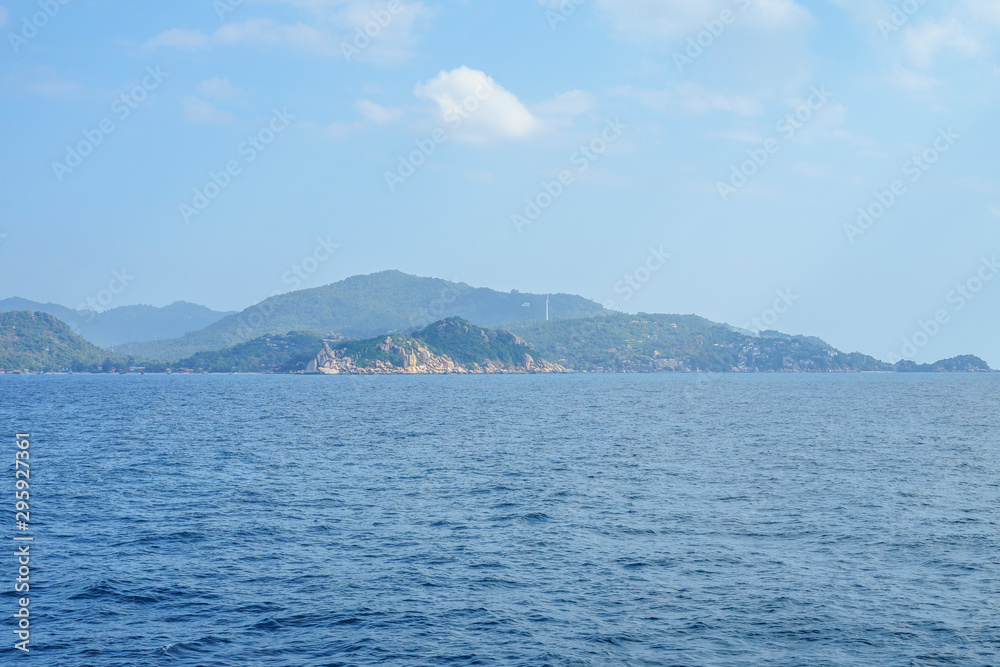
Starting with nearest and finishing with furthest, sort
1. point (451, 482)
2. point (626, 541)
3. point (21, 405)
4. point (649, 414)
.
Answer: point (626, 541) < point (451, 482) < point (649, 414) < point (21, 405)

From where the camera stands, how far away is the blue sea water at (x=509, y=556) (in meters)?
22.8

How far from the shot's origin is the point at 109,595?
88.1ft

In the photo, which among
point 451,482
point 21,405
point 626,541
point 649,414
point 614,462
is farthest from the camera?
point 21,405

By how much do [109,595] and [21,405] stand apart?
125718 millimetres

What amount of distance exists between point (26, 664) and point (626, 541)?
24.2 meters

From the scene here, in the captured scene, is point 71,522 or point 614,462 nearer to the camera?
point 71,522

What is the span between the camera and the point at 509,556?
3241 centimetres

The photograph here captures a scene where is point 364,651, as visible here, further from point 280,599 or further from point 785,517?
point 785,517

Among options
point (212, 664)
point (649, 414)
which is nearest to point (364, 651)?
point (212, 664)

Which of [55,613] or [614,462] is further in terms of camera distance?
[614,462]

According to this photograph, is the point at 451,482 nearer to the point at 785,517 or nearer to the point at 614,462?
the point at 614,462

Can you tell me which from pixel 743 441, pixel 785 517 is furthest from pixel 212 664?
pixel 743 441

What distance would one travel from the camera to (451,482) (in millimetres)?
51625

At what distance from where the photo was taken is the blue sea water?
74.7ft
